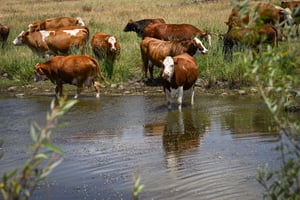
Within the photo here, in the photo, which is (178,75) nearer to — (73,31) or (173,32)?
(173,32)

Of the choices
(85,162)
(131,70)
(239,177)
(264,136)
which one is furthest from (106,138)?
(131,70)

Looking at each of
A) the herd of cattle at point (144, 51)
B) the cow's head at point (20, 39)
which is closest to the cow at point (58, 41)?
the herd of cattle at point (144, 51)

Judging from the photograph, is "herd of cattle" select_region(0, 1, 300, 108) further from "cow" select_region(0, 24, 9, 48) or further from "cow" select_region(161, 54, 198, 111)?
"cow" select_region(0, 24, 9, 48)

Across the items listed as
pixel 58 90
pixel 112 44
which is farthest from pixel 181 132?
pixel 112 44

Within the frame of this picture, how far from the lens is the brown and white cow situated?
1797 cm

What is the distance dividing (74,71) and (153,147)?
5.65m

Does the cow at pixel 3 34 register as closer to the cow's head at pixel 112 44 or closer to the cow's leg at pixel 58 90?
the cow's head at pixel 112 44

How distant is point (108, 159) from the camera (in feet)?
31.6

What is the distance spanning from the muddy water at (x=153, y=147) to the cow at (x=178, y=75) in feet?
1.30

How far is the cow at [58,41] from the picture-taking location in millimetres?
19359

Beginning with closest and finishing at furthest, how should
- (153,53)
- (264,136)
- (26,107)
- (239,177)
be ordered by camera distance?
1. (239,177)
2. (264,136)
3. (26,107)
4. (153,53)

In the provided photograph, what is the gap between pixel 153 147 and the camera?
34.0 feet

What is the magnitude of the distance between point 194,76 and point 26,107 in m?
3.79

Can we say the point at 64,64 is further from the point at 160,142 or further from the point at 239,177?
the point at 239,177
